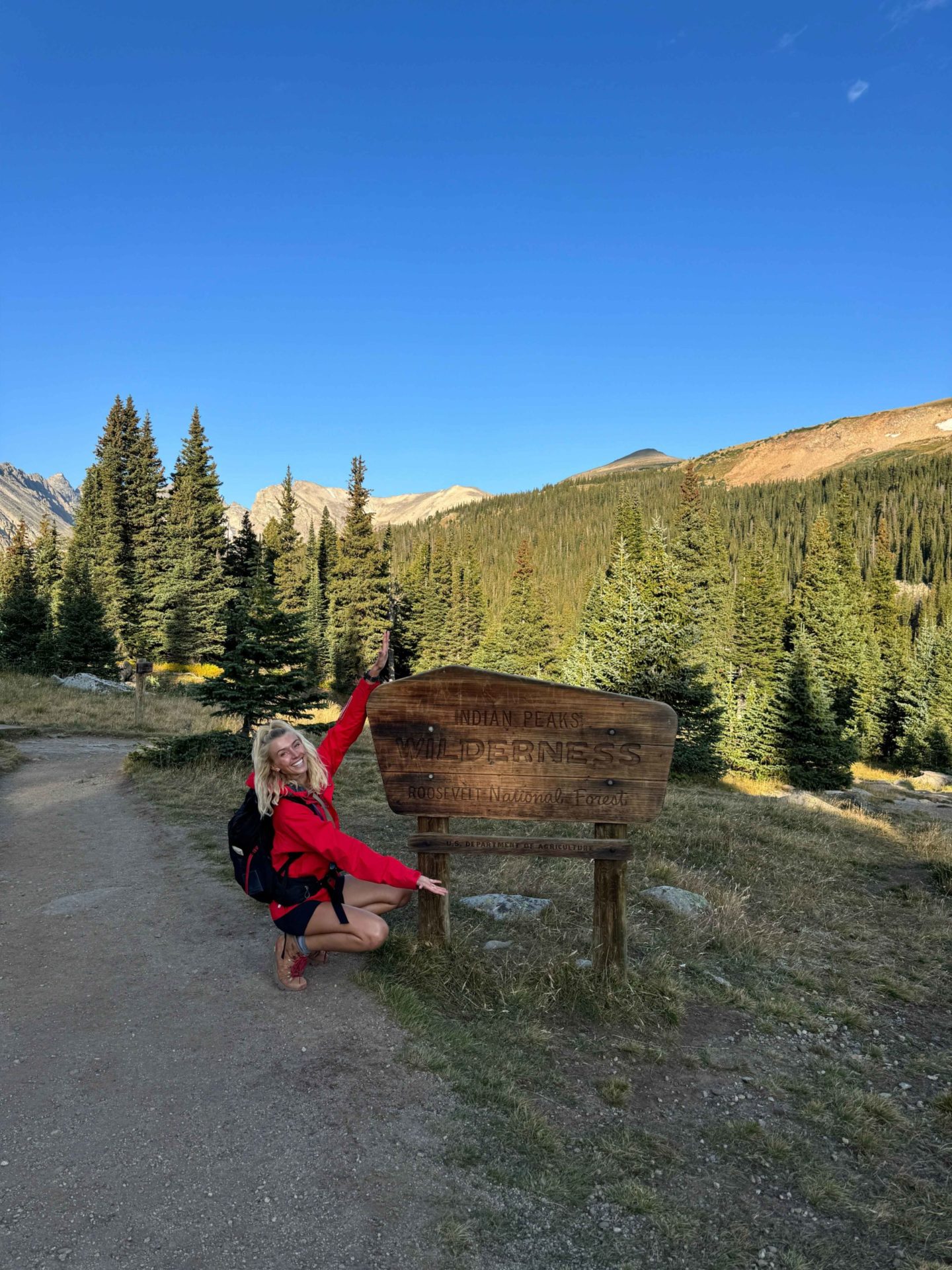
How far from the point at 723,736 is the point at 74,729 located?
957 inches

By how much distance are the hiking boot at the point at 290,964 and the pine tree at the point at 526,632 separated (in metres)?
41.3

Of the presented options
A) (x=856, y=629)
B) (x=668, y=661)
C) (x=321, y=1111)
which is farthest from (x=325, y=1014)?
(x=856, y=629)

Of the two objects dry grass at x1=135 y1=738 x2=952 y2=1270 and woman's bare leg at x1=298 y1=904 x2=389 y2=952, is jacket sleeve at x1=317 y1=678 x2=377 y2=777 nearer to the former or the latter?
woman's bare leg at x1=298 y1=904 x2=389 y2=952

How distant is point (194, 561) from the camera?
4062cm

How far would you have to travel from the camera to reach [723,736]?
30172mm

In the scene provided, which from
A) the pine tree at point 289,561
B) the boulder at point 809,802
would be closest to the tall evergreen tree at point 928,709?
the boulder at point 809,802

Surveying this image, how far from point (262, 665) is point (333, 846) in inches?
340

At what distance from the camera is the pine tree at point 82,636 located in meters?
28.4

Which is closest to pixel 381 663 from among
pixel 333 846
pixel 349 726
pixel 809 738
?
pixel 349 726

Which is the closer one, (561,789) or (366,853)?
(366,853)

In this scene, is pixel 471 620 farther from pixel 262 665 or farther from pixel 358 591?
pixel 262 665

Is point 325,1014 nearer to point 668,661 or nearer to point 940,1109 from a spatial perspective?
point 940,1109

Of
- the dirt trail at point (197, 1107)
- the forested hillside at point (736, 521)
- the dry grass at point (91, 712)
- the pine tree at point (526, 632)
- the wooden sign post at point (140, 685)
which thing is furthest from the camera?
the forested hillside at point (736, 521)

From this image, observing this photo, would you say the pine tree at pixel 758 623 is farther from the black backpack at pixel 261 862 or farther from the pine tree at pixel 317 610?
the black backpack at pixel 261 862
